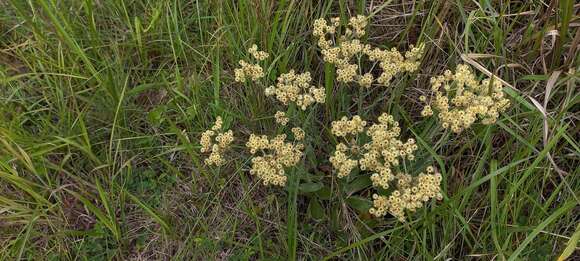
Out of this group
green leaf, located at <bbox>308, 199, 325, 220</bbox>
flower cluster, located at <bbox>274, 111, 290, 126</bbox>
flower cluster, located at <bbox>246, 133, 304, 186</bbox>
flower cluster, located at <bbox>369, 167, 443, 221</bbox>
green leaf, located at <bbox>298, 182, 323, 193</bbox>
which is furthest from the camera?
green leaf, located at <bbox>308, 199, 325, 220</bbox>

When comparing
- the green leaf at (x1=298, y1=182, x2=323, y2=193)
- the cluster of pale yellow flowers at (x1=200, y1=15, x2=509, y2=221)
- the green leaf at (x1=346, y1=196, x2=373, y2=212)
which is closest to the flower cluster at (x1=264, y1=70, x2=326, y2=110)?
the cluster of pale yellow flowers at (x1=200, y1=15, x2=509, y2=221)

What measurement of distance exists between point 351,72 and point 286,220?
88 centimetres

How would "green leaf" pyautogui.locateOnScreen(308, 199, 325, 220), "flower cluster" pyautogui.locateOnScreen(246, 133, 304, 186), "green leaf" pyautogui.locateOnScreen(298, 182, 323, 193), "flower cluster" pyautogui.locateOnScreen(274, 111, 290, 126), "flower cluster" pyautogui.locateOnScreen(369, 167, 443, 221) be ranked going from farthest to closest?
"green leaf" pyautogui.locateOnScreen(308, 199, 325, 220) → "green leaf" pyautogui.locateOnScreen(298, 182, 323, 193) → "flower cluster" pyautogui.locateOnScreen(274, 111, 290, 126) → "flower cluster" pyautogui.locateOnScreen(246, 133, 304, 186) → "flower cluster" pyautogui.locateOnScreen(369, 167, 443, 221)

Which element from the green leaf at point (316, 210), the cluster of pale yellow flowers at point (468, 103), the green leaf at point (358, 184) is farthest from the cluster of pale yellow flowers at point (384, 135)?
the green leaf at point (316, 210)

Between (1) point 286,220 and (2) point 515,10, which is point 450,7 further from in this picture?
(1) point 286,220

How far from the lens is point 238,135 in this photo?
9.29 feet

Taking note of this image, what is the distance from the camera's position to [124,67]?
2.95 m

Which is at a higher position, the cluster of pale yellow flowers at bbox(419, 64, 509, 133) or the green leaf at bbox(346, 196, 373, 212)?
the cluster of pale yellow flowers at bbox(419, 64, 509, 133)

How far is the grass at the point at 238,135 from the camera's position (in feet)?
8.05

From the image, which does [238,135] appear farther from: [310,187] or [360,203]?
[360,203]

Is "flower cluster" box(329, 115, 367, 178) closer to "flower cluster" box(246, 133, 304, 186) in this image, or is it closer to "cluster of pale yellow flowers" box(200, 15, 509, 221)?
"cluster of pale yellow flowers" box(200, 15, 509, 221)

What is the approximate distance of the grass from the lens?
246 centimetres

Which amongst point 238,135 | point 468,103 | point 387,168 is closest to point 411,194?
point 387,168

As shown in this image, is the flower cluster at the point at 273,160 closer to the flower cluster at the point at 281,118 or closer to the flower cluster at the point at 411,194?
the flower cluster at the point at 281,118
